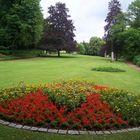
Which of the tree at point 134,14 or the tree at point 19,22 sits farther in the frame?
the tree at point 134,14

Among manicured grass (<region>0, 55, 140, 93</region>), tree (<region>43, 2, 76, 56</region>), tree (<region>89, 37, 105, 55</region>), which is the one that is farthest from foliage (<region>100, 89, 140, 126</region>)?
tree (<region>89, 37, 105, 55</region>)

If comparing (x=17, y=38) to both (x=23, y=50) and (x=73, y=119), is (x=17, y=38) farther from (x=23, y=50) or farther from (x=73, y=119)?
(x=73, y=119)

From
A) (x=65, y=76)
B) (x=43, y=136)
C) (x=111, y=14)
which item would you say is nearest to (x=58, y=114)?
(x=43, y=136)

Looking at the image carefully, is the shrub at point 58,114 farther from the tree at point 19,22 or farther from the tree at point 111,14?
the tree at point 111,14

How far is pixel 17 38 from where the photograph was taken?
40.3 m

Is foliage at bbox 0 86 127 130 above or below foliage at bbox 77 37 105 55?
above

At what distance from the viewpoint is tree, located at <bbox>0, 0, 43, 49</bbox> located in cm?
3944

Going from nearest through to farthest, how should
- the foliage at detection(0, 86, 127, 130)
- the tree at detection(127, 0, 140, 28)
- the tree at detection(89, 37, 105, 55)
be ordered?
the foliage at detection(0, 86, 127, 130)
the tree at detection(127, 0, 140, 28)
the tree at detection(89, 37, 105, 55)

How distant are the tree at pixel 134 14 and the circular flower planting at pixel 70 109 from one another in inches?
1376

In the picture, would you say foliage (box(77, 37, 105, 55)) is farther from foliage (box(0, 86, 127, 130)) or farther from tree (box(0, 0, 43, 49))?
foliage (box(0, 86, 127, 130))

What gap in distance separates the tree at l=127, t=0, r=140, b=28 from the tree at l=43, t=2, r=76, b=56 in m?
12.3

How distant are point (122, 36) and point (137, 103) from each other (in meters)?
34.5

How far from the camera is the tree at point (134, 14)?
1601 inches

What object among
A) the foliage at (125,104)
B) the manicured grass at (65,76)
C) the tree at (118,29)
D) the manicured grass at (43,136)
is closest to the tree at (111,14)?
the tree at (118,29)
